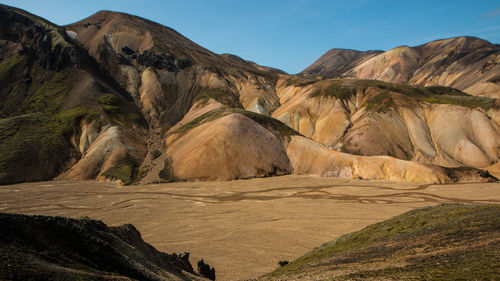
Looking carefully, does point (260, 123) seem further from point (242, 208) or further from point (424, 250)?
point (424, 250)

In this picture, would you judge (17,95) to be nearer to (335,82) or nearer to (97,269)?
(335,82)

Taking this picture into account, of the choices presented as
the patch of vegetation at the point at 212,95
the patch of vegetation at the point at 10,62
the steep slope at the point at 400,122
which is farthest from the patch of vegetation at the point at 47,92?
the steep slope at the point at 400,122

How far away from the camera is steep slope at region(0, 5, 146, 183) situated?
6500 centimetres

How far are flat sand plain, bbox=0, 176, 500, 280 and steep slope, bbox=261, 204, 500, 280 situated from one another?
6.22 meters

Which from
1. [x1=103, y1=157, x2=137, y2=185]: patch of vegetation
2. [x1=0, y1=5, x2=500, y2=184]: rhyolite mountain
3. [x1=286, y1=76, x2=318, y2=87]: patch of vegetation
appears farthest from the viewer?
[x1=286, y1=76, x2=318, y2=87]: patch of vegetation

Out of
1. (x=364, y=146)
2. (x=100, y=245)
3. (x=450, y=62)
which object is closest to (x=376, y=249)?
(x=100, y=245)

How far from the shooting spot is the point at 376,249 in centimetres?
1330

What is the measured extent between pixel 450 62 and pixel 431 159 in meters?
143

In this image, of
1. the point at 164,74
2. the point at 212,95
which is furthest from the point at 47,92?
the point at 212,95

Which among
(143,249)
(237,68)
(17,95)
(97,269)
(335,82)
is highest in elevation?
(237,68)

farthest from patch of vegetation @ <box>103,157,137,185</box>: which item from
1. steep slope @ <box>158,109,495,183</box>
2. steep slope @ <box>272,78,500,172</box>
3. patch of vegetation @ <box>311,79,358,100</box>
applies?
patch of vegetation @ <box>311,79,358,100</box>

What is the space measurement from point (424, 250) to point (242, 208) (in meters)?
27.7

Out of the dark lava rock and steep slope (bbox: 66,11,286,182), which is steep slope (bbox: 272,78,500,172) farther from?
the dark lava rock

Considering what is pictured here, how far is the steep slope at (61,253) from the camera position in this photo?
21.2 feet
